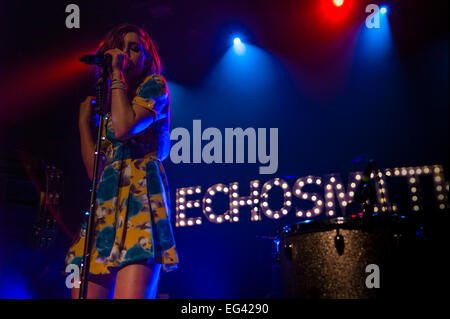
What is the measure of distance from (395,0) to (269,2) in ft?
4.33

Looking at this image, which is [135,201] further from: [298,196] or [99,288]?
[298,196]

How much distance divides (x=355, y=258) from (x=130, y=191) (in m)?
1.32

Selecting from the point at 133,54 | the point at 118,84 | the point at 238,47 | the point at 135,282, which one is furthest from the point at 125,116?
the point at 238,47

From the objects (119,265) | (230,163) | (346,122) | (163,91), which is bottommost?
(119,265)

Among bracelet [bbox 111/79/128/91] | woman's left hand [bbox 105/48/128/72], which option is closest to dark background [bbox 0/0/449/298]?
woman's left hand [bbox 105/48/128/72]

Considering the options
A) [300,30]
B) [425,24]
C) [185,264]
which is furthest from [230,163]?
[425,24]

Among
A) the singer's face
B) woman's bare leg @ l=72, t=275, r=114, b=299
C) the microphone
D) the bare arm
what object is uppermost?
the singer's face

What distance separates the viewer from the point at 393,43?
452cm

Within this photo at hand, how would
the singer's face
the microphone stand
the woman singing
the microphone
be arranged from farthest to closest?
the singer's face < the microphone < the woman singing < the microphone stand

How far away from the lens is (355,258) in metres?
2.40

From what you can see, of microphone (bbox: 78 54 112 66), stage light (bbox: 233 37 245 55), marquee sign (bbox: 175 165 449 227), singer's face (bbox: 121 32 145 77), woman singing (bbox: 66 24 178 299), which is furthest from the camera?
stage light (bbox: 233 37 245 55)

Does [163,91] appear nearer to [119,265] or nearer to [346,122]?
[119,265]

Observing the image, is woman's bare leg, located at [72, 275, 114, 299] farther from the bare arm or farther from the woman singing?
the bare arm

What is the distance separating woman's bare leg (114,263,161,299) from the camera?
189 cm
